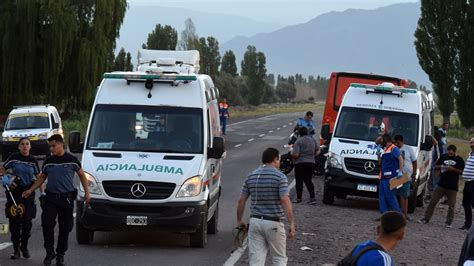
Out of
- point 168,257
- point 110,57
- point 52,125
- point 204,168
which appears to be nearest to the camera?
point 168,257

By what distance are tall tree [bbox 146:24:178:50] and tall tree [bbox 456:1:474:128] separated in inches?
973

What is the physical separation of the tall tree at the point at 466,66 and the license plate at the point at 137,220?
4718cm

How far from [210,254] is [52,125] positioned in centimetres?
1992

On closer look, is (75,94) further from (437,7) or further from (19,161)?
(19,161)

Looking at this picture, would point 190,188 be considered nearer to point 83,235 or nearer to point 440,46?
point 83,235

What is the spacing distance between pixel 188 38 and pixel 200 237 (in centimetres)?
7323

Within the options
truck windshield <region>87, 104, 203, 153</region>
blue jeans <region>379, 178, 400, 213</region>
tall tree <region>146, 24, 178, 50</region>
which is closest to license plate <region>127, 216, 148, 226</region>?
truck windshield <region>87, 104, 203, 153</region>

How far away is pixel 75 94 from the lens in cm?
4422

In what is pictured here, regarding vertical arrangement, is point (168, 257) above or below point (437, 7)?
below

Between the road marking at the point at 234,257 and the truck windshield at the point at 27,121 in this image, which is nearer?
the road marking at the point at 234,257

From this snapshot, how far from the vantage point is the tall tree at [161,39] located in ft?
239

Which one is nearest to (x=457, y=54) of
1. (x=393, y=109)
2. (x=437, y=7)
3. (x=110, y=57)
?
(x=437, y=7)

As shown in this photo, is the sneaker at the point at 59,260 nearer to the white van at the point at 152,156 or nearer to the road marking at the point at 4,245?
the white van at the point at 152,156

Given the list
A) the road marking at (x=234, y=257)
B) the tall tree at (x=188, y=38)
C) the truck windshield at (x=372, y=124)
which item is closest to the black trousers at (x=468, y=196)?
the truck windshield at (x=372, y=124)
